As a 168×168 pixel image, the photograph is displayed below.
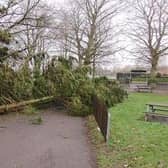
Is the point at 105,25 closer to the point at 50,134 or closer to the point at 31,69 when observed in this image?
the point at 31,69

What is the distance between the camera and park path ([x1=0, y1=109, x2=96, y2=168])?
22.7ft

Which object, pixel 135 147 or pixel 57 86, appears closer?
pixel 135 147

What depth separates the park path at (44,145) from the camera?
692 centimetres

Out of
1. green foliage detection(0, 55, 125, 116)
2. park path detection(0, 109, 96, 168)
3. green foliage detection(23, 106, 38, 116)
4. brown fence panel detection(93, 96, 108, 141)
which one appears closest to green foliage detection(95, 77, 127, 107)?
green foliage detection(0, 55, 125, 116)

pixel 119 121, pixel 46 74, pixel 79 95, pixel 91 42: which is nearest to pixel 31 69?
pixel 46 74

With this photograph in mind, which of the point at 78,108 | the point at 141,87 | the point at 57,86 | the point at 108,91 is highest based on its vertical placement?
the point at 57,86

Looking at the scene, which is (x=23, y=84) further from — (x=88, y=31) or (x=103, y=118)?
(x=88, y=31)

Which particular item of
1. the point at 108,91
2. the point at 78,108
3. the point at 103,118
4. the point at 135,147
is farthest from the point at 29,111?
the point at 135,147

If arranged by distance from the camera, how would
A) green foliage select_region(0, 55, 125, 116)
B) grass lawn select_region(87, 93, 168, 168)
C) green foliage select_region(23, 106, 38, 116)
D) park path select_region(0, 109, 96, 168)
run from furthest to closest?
green foliage select_region(0, 55, 125, 116), green foliage select_region(23, 106, 38, 116), park path select_region(0, 109, 96, 168), grass lawn select_region(87, 93, 168, 168)

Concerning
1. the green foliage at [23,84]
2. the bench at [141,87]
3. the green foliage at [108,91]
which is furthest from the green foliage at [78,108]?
the bench at [141,87]

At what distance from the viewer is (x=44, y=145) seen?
8773 millimetres

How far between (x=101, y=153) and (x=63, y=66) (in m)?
11.3

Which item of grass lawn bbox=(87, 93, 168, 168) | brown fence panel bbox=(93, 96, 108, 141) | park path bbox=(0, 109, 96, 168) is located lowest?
park path bbox=(0, 109, 96, 168)

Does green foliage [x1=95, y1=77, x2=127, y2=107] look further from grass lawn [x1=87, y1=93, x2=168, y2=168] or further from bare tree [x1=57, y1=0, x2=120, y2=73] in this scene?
bare tree [x1=57, y1=0, x2=120, y2=73]
